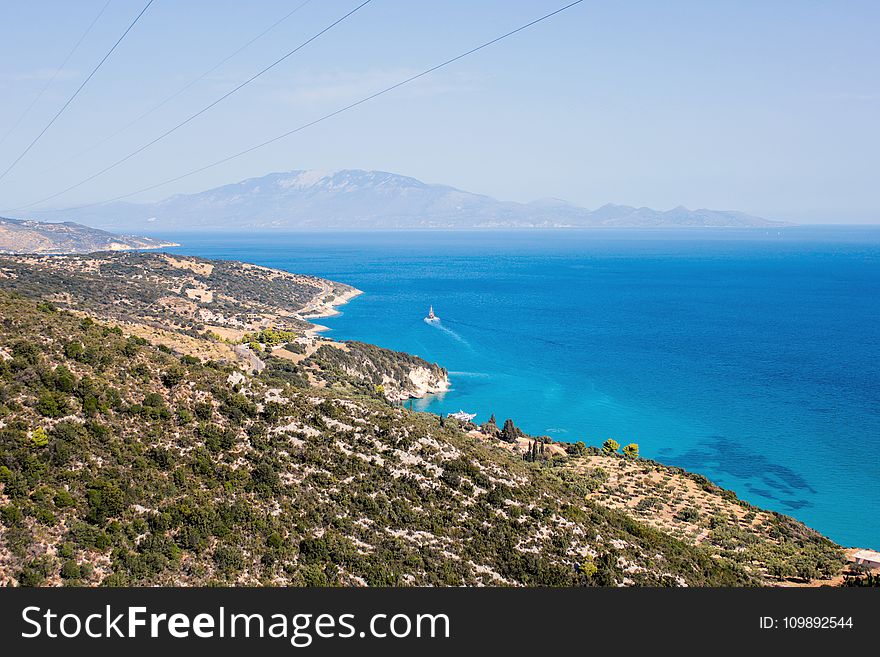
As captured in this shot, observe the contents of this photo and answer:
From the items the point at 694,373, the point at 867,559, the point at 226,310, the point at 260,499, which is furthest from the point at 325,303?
the point at 867,559

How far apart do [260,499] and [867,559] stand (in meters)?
29.6

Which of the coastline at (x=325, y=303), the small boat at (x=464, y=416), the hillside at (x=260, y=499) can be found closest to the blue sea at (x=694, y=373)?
the small boat at (x=464, y=416)

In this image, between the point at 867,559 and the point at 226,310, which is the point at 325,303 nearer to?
the point at 226,310

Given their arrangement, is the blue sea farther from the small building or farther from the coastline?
the small building

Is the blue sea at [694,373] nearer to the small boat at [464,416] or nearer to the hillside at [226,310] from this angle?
the small boat at [464,416]

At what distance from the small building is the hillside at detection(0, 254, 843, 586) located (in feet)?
2.76

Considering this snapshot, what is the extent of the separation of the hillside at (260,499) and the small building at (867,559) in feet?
2.76

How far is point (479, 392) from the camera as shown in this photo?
7581 cm

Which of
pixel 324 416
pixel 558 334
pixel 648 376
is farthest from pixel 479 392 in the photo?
pixel 324 416

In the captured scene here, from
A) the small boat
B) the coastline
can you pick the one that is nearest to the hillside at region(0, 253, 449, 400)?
the coastline

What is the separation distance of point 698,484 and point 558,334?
6583 cm

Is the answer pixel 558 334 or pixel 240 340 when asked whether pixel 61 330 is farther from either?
pixel 558 334

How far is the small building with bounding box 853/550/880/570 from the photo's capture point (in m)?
29.9

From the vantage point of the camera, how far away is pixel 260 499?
23859 mm
